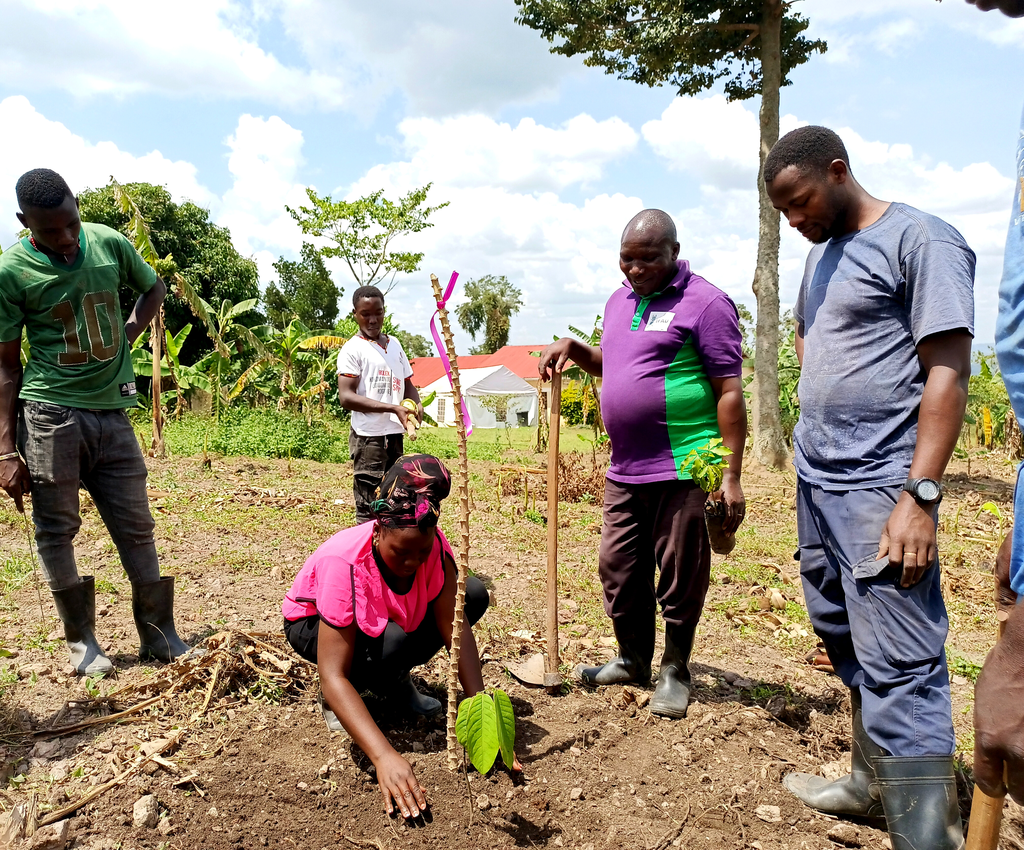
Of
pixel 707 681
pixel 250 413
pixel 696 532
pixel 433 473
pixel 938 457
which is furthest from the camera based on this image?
pixel 250 413

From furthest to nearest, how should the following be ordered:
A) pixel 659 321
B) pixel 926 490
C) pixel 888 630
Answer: pixel 659 321 < pixel 888 630 < pixel 926 490

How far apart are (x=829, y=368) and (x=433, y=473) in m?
1.31

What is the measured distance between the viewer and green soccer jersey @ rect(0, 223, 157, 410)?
3.12 metres

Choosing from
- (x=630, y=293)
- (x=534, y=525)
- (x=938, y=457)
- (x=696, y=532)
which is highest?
(x=630, y=293)

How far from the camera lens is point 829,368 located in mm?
2283

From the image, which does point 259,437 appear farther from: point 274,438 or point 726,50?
point 726,50

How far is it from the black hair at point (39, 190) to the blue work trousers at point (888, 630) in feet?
10.4

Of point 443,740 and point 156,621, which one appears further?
point 156,621

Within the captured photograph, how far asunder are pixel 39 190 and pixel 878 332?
3.22 metres

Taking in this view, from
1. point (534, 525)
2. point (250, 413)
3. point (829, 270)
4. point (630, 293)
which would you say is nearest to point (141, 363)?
point (250, 413)

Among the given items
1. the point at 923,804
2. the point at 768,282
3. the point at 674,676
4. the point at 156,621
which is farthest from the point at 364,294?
the point at 768,282

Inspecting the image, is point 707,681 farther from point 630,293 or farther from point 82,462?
point 82,462

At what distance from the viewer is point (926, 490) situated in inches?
77.6

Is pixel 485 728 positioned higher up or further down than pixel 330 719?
higher up
